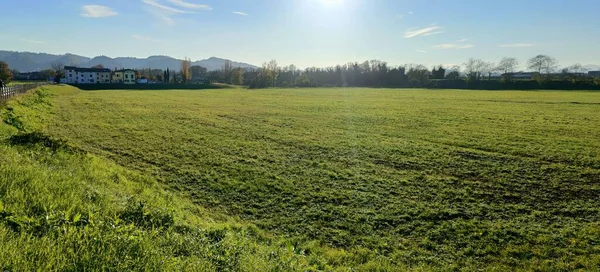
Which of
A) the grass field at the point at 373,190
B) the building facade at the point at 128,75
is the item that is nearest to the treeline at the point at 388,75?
the building facade at the point at 128,75

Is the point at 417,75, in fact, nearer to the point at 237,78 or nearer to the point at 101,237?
the point at 237,78

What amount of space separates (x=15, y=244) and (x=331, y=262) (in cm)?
524

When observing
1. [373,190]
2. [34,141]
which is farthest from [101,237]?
[34,141]

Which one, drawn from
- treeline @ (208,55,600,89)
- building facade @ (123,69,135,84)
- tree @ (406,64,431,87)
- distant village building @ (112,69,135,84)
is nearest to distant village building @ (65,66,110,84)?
distant village building @ (112,69,135,84)

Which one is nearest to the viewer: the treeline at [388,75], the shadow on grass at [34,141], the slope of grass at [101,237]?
the slope of grass at [101,237]

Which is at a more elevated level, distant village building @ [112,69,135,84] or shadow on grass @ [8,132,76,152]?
distant village building @ [112,69,135,84]

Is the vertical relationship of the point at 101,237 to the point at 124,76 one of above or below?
below

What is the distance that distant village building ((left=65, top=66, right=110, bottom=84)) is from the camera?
12381cm

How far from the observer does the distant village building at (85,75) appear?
124 meters

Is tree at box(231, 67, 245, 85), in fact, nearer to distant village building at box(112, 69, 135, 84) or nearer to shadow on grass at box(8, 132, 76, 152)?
distant village building at box(112, 69, 135, 84)

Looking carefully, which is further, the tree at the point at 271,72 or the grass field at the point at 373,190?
the tree at the point at 271,72

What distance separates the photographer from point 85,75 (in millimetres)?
129500

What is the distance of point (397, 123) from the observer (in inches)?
1100

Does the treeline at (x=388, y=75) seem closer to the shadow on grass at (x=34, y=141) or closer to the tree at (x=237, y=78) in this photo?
the tree at (x=237, y=78)
